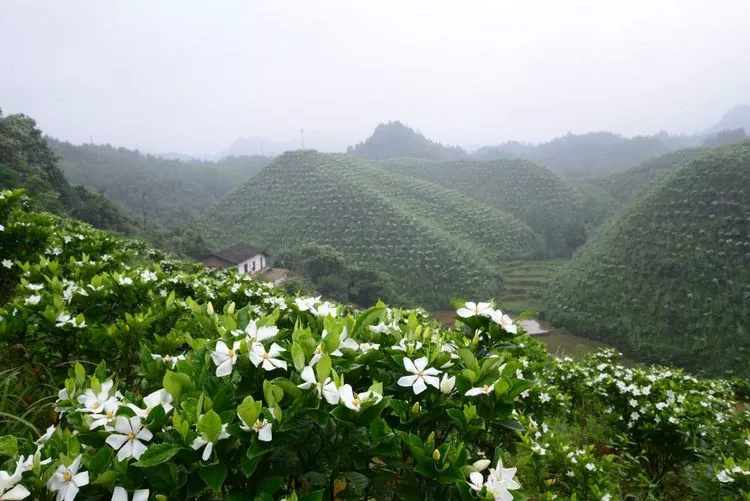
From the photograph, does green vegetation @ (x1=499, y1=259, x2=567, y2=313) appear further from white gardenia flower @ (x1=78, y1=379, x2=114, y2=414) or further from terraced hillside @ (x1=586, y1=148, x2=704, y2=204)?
white gardenia flower @ (x1=78, y1=379, x2=114, y2=414)

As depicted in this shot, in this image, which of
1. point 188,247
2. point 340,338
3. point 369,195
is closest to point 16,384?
point 340,338

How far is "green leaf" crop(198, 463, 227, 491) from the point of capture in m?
1.01

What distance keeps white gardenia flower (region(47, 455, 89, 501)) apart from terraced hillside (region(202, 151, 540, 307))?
103ft

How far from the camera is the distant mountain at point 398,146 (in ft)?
363

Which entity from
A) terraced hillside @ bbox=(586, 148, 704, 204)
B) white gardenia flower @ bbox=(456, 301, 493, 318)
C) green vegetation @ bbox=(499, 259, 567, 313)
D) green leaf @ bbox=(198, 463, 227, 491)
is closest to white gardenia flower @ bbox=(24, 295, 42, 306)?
green leaf @ bbox=(198, 463, 227, 491)

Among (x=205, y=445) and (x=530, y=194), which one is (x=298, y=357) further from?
(x=530, y=194)

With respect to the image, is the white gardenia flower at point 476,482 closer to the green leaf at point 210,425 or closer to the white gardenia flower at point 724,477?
the green leaf at point 210,425

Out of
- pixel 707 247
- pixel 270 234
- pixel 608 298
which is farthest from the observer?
pixel 270 234

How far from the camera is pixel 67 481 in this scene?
1.02m

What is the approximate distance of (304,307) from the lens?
1.76 m

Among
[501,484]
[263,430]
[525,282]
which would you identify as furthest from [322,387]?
[525,282]

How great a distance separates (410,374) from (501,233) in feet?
156

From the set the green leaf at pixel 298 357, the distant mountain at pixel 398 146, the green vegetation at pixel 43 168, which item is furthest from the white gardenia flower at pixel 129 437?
the distant mountain at pixel 398 146

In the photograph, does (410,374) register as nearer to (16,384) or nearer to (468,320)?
(468,320)
